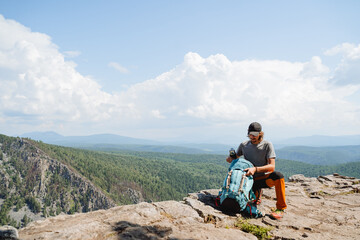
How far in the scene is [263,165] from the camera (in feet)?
26.0

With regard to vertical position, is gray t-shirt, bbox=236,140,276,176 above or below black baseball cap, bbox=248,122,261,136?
below

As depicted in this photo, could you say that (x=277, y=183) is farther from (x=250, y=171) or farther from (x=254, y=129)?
(x=254, y=129)

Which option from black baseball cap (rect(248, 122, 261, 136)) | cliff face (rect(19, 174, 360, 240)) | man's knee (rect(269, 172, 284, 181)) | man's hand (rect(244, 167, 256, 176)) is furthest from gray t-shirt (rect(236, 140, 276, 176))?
cliff face (rect(19, 174, 360, 240))

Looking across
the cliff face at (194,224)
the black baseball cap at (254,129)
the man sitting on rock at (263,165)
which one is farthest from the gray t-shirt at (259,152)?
the cliff face at (194,224)

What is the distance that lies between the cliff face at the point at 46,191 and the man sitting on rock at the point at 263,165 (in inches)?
7197

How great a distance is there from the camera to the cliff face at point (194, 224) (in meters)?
5.40

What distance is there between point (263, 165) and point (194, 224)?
3.53 m

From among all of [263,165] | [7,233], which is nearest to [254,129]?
[263,165]

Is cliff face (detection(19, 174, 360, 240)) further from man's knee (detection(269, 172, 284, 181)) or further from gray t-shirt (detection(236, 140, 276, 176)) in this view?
gray t-shirt (detection(236, 140, 276, 176))

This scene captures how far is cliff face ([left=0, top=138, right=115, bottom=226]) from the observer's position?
171 metres

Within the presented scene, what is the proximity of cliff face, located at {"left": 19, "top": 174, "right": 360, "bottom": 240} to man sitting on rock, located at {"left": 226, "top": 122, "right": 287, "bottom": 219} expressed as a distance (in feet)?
2.29

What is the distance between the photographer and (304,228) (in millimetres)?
6527

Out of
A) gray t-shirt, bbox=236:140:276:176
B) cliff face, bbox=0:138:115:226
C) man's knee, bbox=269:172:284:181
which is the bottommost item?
cliff face, bbox=0:138:115:226

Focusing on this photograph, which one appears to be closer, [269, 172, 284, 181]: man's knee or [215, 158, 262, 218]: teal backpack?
[215, 158, 262, 218]: teal backpack
